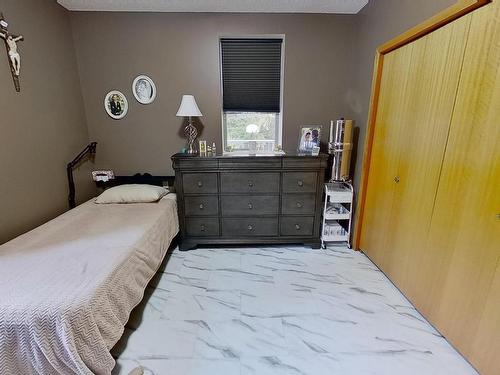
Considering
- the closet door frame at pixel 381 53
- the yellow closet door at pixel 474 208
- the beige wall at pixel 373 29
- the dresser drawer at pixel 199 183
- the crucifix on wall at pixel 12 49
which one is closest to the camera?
the yellow closet door at pixel 474 208

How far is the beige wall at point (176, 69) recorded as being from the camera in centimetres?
253

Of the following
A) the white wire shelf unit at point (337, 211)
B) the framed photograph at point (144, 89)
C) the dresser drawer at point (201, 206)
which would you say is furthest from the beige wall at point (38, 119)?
the white wire shelf unit at point (337, 211)

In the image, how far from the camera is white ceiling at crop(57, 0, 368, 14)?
2322 millimetres

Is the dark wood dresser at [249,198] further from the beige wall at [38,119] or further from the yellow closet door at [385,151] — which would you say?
the beige wall at [38,119]

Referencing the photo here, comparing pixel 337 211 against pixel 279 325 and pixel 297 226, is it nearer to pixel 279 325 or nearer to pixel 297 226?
pixel 297 226

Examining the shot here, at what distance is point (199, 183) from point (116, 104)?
4.33ft

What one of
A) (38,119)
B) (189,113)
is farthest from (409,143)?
(38,119)

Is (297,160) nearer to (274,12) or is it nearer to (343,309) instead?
(343,309)

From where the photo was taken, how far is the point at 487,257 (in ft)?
4.08

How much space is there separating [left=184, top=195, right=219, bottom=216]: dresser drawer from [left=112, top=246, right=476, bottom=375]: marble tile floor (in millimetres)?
505

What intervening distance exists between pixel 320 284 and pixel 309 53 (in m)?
2.33

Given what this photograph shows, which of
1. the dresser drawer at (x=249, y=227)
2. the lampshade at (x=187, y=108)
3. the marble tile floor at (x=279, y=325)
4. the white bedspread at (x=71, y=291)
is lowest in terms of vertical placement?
the marble tile floor at (x=279, y=325)

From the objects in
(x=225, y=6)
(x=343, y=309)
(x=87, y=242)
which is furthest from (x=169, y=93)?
(x=343, y=309)

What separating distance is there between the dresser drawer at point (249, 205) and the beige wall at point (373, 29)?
0.94 metres
